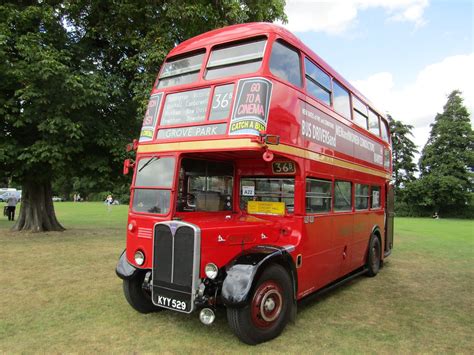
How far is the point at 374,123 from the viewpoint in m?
10.1

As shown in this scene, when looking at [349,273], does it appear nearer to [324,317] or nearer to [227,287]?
[324,317]

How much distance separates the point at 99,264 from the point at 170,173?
17.2ft

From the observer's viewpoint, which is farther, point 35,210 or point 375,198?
point 35,210

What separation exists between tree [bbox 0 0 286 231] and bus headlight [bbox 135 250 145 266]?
7.42 meters

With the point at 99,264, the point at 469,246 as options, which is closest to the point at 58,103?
the point at 99,264

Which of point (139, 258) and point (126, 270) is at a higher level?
point (139, 258)

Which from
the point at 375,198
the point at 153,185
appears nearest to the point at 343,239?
the point at 375,198

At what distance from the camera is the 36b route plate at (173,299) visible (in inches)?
192

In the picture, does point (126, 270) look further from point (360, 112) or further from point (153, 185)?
point (360, 112)

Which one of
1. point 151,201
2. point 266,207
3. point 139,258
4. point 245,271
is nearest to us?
point 245,271

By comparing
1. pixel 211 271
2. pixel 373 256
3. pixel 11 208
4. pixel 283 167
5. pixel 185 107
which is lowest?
pixel 373 256

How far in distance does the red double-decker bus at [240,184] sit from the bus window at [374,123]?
244 centimetres

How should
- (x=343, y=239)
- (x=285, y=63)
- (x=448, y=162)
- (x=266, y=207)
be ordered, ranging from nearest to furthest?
(x=285, y=63) → (x=266, y=207) → (x=343, y=239) → (x=448, y=162)

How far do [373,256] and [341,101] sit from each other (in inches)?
151
